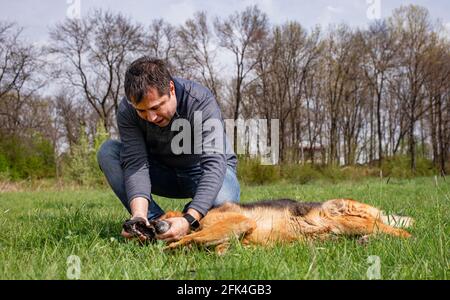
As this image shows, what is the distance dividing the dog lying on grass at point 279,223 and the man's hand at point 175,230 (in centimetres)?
4

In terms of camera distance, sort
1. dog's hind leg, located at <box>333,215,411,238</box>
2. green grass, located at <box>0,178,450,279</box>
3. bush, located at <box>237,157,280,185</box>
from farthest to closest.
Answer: bush, located at <box>237,157,280,185</box>
dog's hind leg, located at <box>333,215,411,238</box>
green grass, located at <box>0,178,450,279</box>

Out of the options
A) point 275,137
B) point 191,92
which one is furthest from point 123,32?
point 191,92

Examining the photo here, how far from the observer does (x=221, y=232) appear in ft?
11.4

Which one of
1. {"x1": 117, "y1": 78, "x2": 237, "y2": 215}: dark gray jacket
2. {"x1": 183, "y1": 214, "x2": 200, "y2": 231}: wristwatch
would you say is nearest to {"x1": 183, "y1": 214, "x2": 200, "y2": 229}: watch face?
{"x1": 183, "y1": 214, "x2": 200, "y2": 231}: wristwatch

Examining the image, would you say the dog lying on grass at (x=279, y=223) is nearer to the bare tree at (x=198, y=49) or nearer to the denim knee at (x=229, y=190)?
the denim knee at (x=229, y=190)

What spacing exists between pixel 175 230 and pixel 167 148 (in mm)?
1198

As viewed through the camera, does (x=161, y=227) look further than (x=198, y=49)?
No

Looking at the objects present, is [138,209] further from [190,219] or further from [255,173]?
[255,173]

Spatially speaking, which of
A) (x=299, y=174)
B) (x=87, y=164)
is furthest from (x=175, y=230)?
(x=87, y=164)

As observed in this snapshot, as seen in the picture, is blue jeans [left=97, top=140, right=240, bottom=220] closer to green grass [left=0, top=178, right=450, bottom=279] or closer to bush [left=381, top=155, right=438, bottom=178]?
green grass [left=0, top=178, right=450, bottom=279]

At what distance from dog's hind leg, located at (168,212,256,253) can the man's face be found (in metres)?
0.97

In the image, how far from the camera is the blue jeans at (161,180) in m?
4.51

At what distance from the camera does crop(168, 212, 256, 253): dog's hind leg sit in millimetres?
3383
